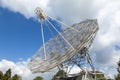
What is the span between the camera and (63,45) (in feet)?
158

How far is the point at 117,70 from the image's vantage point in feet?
286

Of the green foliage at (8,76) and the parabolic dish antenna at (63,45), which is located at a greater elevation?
the green foliage at (8,76)

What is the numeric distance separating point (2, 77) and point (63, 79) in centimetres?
6106

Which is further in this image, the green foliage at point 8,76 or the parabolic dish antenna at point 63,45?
the green foliage at point 8,76

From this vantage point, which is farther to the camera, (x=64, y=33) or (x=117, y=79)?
(x=117, y=79)

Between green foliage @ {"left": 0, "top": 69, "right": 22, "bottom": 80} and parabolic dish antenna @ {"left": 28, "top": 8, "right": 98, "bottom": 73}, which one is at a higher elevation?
green foliage @ {"left": 0, "top": 69, "right": 22, "bottom": 80}

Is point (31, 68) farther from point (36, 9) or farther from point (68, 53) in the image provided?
point (36, 9)

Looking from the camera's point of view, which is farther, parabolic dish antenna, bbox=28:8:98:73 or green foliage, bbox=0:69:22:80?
green foliage, bbox=0:69:22:80

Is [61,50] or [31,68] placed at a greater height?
[61,50]

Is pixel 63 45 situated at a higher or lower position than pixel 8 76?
lower

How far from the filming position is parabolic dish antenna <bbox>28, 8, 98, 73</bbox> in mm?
42250

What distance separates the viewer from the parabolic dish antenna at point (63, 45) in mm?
42250

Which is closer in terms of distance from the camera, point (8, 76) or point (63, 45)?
point (63, 45)

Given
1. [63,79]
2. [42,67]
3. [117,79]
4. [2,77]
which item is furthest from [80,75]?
[2,77]
